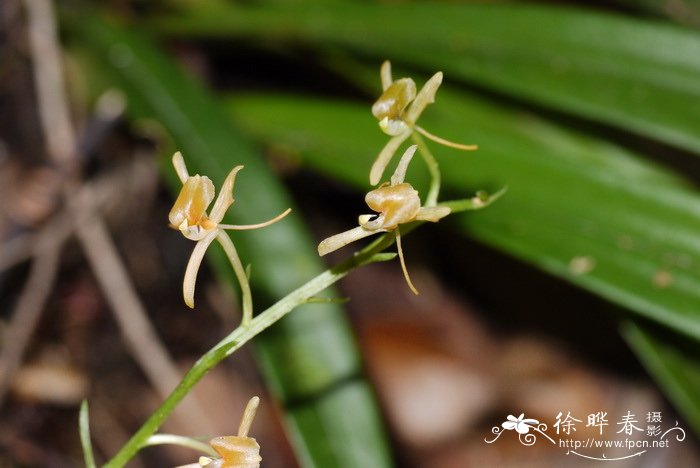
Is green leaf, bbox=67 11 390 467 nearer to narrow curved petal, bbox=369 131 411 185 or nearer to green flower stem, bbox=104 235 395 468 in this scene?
green flower stem, bbox=104 235 395 468

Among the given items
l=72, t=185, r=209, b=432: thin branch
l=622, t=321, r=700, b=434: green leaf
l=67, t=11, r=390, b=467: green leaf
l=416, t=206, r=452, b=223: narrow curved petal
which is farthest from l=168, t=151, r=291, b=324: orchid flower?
l=72, t=185, r=209, b=432: thin branch

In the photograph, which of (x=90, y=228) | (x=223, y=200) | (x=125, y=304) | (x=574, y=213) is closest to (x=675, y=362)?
(x=574, y=213)

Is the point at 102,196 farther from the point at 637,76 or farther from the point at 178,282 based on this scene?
the point at 637,76

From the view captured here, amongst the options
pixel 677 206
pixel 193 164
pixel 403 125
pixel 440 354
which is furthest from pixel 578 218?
pixel 440 354

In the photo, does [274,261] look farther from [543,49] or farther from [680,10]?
[680,10]

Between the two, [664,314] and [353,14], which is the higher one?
[353,14]

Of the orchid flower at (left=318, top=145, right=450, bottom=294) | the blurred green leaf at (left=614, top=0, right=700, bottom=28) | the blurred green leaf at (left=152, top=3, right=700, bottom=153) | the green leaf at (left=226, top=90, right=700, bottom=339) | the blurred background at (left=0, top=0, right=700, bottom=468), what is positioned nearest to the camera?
the orchid flower at (left=318, top=145, right=450, bottom=294)

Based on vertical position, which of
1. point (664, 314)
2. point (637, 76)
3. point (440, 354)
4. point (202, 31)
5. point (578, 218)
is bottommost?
point (664, 314)
